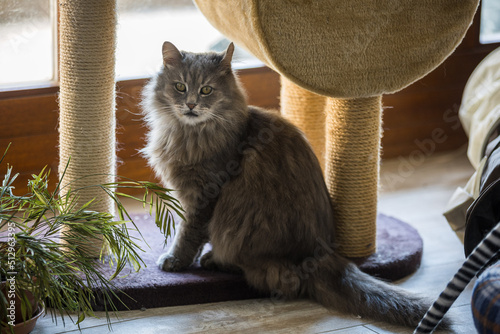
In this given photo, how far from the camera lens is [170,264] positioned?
6.97ft

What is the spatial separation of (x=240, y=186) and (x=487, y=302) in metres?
0.87

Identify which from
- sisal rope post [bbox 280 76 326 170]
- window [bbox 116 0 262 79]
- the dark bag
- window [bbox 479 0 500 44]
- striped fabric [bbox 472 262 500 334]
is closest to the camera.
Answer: striped fabric [bbox 472 262 500 334]

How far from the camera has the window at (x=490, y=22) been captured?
343cm

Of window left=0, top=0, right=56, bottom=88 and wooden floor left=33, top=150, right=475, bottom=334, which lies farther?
window left=0, top=0, right=56, bottom=88

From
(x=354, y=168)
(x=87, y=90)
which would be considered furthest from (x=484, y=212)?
(x=87, y=90)

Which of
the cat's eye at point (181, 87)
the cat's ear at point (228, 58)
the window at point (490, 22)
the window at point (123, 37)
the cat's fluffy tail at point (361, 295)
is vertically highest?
the window at point (490, 22)

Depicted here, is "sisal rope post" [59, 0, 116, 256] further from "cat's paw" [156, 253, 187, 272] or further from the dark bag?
the dark bag

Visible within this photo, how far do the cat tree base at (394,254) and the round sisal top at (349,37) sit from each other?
60cm

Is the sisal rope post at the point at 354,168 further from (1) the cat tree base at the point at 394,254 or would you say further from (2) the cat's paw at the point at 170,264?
(2) the cat's paw at the point at 170,264

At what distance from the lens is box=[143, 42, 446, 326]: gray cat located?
2021 mm

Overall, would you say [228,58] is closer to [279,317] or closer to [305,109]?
[305,109]

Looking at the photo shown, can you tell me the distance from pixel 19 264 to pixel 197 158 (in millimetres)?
672

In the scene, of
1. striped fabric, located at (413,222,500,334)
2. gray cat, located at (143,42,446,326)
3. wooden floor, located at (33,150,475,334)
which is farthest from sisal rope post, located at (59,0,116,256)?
striped fabric, located at (413,222,500,334)

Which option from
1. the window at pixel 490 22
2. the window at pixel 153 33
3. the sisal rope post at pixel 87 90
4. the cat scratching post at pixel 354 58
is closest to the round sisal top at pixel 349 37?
the cat scratching post at pixel 354 58
